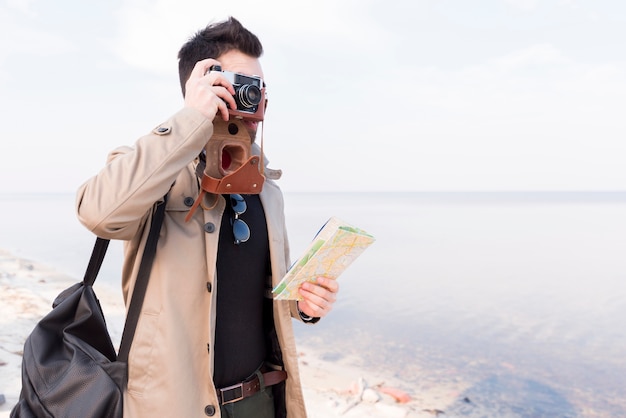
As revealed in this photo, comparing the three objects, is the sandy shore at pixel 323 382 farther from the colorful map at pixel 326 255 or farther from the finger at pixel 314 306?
the colorful map at pixel 326 255

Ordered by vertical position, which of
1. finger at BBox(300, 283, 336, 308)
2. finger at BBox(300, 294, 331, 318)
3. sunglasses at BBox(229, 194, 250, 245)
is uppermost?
sunglasses at BBox(229, 194, 250, 245)

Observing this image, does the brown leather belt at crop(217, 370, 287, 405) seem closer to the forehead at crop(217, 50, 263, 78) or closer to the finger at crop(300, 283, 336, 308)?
the finger at crop(300, 283, 336, 308)

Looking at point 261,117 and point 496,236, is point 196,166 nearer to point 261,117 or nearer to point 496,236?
point 261,117

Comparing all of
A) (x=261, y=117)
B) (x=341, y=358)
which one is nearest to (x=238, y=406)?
(x=261, y=117)

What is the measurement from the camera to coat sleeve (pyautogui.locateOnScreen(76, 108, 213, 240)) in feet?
3.92

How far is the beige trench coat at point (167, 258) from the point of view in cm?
121

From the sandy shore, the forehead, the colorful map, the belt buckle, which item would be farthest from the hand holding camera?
the sandy shore

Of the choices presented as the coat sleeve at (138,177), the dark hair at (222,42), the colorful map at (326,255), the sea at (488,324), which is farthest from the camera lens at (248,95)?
the sea at (488,324)

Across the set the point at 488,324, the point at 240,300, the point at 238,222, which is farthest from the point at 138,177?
the point at 488,324

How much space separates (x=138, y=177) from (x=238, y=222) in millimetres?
396

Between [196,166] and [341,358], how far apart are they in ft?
15.3

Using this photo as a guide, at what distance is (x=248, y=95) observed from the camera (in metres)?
1.40

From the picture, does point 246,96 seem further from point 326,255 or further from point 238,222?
point 326,255

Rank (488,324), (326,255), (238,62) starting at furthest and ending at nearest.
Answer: (488,324)
(238,62)
(326,255)
